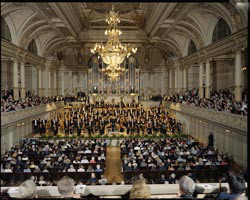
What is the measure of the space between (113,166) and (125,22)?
55.9ft

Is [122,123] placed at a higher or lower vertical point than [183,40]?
lower

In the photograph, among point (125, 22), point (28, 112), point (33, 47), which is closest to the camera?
point (28, 112)

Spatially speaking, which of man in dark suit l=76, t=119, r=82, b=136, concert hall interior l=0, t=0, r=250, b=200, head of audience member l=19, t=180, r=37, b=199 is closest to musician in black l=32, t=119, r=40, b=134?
concert hall interior l=0, t=0, r=250, b=200

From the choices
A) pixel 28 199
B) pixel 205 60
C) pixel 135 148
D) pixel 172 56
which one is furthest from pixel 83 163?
pixel 172 56

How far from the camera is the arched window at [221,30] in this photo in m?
17.6

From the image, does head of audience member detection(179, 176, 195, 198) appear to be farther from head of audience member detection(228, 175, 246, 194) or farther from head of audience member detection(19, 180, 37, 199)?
head of audience member detection(19, 180, 37, 199)

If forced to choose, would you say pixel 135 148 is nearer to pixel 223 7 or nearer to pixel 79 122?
pixel 79 122

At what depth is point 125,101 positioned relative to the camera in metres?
33.0

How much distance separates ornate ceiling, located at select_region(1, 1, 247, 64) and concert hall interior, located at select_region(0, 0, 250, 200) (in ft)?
0.36

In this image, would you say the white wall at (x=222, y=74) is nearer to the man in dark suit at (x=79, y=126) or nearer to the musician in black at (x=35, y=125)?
the man in dark suit at (x=79, y=126)

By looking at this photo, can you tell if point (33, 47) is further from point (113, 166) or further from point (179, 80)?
point (113, 166)

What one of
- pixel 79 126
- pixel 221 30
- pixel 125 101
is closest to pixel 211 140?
pixel 221 30

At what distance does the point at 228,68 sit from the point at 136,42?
1078cm

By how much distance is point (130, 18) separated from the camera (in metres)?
25.6
